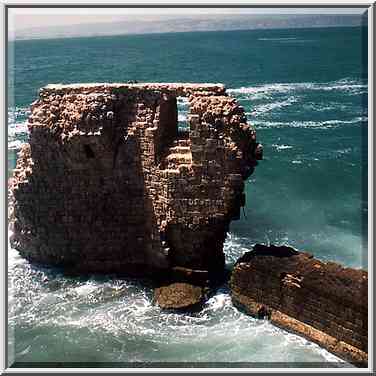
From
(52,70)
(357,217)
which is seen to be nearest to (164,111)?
(357,217)

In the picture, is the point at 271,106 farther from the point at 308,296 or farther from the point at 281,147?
the point at 308,296

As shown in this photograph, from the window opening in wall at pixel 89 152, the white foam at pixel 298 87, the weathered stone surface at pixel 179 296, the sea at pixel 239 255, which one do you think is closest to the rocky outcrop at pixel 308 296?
the sea at pixel 239 255

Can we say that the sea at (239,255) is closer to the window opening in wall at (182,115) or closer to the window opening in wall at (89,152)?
the window opening in wall at (182,115)

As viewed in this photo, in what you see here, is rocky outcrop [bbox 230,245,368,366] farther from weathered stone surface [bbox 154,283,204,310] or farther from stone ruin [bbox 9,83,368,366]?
weathered stone surface [bbox 154,283,204,310]

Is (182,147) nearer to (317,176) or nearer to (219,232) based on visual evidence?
(219,232)

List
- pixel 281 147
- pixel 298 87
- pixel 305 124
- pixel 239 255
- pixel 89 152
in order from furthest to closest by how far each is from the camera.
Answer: pixel 298 87 < pixel 305 124 < pixel 281 147 < pixel 239 255 < pixel 89 152

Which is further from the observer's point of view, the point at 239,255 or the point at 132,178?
the point at 239,255

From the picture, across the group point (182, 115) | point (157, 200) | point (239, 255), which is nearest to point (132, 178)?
point (157, 200)

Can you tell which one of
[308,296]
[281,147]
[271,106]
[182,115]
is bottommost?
[308,296]

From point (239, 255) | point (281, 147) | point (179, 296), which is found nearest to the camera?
point (179, 296)
